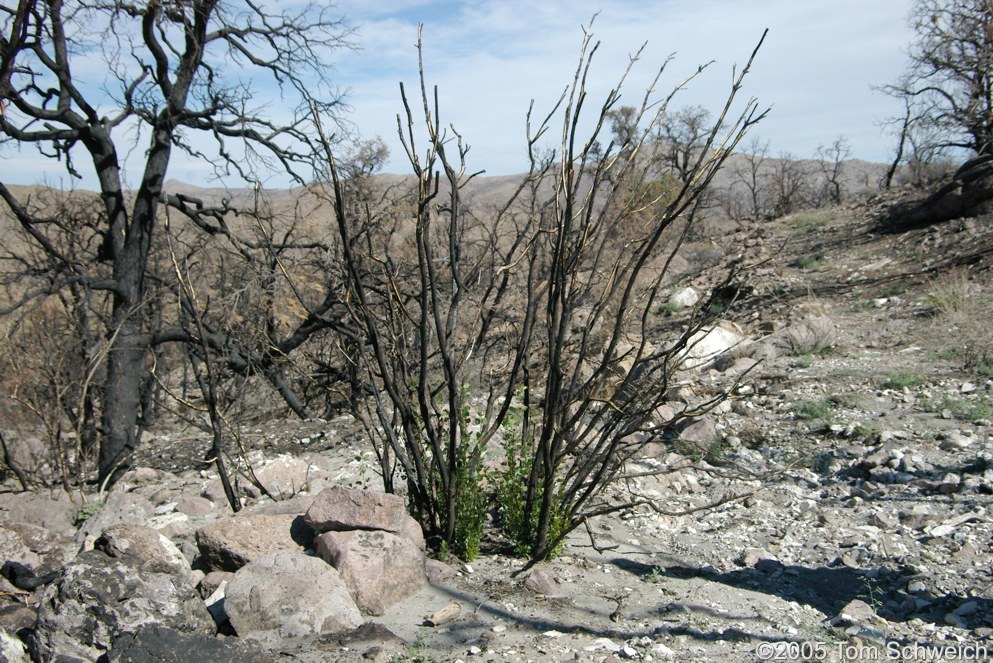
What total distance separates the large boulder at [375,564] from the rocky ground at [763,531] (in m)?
0.07

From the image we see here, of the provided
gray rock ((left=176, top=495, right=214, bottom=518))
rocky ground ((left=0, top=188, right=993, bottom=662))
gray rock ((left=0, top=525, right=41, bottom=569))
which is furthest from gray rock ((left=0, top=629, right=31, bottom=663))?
gray rock ((left=176, top=495, right=214, bottom=518))

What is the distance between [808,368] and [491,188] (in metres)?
62.0

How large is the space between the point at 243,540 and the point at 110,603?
71cm

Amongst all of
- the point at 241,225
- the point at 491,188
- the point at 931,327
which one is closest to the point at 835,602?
the point at 931,327

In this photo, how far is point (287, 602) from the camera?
2998mm

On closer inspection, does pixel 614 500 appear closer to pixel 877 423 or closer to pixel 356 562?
pixel 356 562

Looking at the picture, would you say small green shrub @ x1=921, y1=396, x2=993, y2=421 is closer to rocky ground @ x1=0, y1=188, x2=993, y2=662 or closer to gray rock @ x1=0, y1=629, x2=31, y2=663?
rocky ground @ x1=0, y1=188, x2=993, y2=662

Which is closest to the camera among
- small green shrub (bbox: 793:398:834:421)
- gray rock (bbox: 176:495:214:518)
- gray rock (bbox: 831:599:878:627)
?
gray rock (bbox: 831:599:878:627)

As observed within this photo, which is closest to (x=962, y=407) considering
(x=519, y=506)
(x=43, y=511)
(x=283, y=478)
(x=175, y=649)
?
(x=519, y=506)

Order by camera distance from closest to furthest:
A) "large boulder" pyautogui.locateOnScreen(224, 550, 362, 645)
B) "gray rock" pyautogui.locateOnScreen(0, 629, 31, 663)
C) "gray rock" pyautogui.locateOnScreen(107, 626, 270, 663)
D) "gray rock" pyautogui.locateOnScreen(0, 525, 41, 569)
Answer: "gray rock" pyautogui.locateOnScreen(107, 626, 270, 663) < "gray rock" pyautogui.locateOnScreen(0, 629, 31, 663) < "large boulder" pyautogui.locateOnScreen(224, 550, 362, 645) < "gray rock" pyautogui.locateOnScreen(0, 525, 41, 569)

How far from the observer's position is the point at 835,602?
3559 millimetres

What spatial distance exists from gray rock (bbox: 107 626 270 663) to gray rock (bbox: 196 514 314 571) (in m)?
0.80

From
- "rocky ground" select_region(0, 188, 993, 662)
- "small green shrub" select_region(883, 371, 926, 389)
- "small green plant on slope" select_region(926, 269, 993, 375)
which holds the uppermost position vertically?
"small green plant on slope" select_region(926, 269, 993, 375)

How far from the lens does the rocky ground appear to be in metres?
3.02
